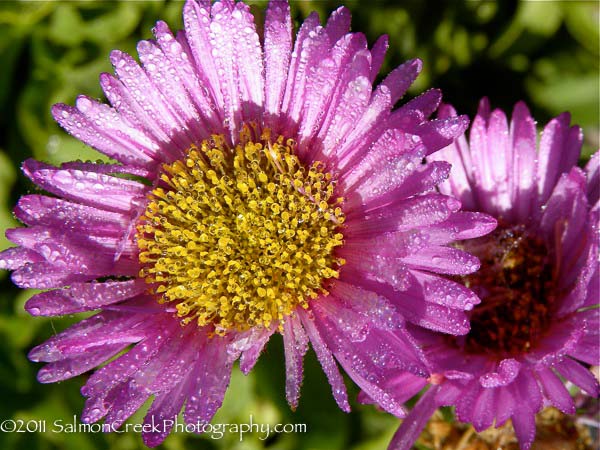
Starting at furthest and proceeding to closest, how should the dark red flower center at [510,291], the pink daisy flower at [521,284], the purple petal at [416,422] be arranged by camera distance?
the dark red flower center at [510,291] → the purple petal at [416,422] → the pink daisy flower at [521,284]

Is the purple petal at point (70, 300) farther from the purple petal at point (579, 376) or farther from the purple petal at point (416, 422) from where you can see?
the purple petal at point (579, 376)

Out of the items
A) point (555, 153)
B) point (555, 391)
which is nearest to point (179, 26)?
point (555, 153)

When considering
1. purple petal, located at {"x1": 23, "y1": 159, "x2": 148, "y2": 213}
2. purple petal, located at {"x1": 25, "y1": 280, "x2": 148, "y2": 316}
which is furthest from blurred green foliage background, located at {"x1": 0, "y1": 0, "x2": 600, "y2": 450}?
purple petal, located at {"x1": 25, "y1": 280, "x2": 148, "y2": 316}

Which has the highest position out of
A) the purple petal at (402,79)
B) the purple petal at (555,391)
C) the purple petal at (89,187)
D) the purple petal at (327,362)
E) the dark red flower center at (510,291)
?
the purple petal at (89,187)

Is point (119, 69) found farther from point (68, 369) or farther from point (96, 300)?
point (68, 369)

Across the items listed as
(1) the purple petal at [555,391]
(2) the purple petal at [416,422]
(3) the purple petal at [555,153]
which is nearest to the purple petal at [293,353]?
(2) the purple petal at [416,422]

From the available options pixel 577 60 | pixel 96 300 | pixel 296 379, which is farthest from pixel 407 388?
pixel 577 60
